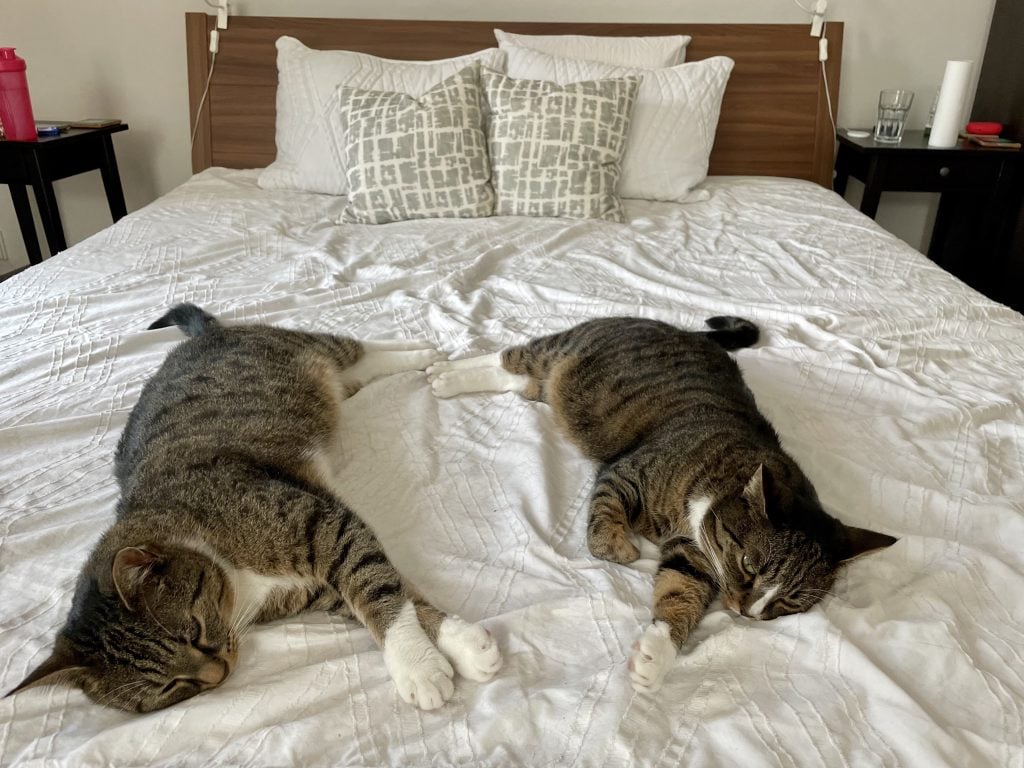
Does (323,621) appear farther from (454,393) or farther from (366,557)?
(454,393)

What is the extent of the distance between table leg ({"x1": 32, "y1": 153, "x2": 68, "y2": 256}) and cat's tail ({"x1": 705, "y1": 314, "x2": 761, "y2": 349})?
8.11 ft

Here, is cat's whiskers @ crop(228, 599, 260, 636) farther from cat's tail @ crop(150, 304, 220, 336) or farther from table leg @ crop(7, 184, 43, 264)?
table leg @ crop(7, 184, 43, 264)

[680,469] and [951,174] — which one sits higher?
[951,174]

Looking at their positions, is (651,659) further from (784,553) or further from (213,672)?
(213,672)

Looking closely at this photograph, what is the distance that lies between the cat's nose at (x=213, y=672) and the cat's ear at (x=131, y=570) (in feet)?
0.37

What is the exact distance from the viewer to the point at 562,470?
126cm

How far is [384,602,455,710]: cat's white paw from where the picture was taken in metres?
0.81

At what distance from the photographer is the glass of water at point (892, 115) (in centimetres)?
273

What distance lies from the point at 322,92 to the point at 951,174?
2450 millimetres

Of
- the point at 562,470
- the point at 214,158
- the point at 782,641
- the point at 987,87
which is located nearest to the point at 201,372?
the point at 562,470

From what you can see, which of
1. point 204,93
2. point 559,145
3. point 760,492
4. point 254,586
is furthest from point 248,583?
point 204,93

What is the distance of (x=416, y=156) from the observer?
7.44ft

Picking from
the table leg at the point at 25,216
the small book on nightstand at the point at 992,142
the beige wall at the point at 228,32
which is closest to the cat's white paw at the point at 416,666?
the table leg at the point at 25,216

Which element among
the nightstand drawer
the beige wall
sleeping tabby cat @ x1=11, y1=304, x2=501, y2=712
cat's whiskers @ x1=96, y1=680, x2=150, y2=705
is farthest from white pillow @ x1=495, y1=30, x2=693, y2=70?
cat's whiskers @ x1=96, y1=680, x2=150, y2=705
